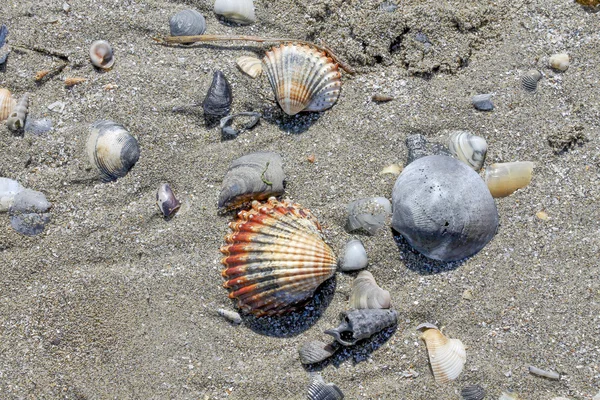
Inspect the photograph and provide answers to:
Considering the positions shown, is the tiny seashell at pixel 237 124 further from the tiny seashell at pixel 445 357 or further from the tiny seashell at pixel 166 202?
the tiny seashell at pixel 445 357

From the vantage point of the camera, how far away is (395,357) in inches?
136

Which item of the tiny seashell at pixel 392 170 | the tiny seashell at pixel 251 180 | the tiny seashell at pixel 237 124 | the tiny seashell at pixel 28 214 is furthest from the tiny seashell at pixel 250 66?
the tiny seashell at pixel 28 214

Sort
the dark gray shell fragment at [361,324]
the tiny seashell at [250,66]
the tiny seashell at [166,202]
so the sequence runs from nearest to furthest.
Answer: the dark gray shell fragment at [361,324] → the tiny seashell at [166,202] → the tiny seashell at [250,66]

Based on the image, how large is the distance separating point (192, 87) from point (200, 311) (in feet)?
5.26

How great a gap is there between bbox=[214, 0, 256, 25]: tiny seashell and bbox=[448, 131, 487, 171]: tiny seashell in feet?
5.81

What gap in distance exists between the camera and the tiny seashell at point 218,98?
3.70m

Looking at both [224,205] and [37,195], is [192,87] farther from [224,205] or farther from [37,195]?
[37,195]

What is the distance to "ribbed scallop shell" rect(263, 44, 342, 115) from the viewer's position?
372 cm

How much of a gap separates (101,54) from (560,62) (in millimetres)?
3336

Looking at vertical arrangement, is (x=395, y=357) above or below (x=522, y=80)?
below

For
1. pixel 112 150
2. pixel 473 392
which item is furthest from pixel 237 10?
pixel 473 392

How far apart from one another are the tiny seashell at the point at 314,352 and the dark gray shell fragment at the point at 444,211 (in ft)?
2.97

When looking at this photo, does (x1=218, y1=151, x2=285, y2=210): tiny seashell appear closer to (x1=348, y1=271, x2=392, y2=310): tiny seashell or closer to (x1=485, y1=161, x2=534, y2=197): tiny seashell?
(x1=348, y1=271, x2=392, y2=310): tiny seashell

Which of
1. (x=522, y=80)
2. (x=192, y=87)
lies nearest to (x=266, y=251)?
(x=192, y=87)
